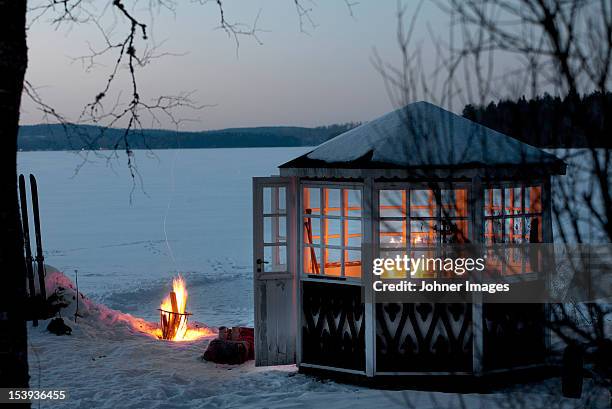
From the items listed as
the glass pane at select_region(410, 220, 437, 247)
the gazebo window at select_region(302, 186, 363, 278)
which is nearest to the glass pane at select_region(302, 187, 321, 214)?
the gazebo window at select_region(302, 186, 363, 278)

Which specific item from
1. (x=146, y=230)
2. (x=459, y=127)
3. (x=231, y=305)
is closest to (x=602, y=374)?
(x=459, y=127)

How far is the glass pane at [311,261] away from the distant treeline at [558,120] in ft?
16.0

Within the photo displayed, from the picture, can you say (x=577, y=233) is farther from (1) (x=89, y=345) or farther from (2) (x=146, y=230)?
(2) (x=146, y=230)

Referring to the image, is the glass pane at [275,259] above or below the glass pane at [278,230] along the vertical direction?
below

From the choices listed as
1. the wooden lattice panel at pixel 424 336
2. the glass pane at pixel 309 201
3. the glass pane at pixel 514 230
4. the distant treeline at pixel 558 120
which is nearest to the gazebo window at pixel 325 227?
the glass pane at pixel 309 201

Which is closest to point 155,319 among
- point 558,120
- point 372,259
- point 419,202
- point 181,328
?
point 181,328

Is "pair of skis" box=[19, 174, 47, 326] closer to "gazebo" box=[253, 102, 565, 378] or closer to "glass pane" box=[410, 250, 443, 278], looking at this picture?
"gazebo" box=[253, 102, 565, 378]

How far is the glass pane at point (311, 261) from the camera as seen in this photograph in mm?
7742

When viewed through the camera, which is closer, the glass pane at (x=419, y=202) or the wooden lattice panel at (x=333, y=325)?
the glass pane at (x=419, y=202)

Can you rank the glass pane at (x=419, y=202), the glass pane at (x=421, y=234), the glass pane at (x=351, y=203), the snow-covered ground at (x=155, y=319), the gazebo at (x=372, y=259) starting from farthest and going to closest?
1. the glass pane at (x=421, y=234)
2. the glass pane at (x=351, y=203)
3. the gazebo at (x=372, y=259)
4. the snow-covered ground at (x=155, y=319)
5. the glass pane at (x=419, y=202)

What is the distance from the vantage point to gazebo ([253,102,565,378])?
7.07 meters

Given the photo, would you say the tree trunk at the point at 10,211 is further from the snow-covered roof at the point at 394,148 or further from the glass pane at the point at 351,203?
the glass pane at the point at 351,203

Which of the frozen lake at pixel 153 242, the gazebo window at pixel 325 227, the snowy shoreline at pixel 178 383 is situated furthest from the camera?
the frozen lake at pixel 153 242

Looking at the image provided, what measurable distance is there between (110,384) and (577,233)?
614 centimetres
